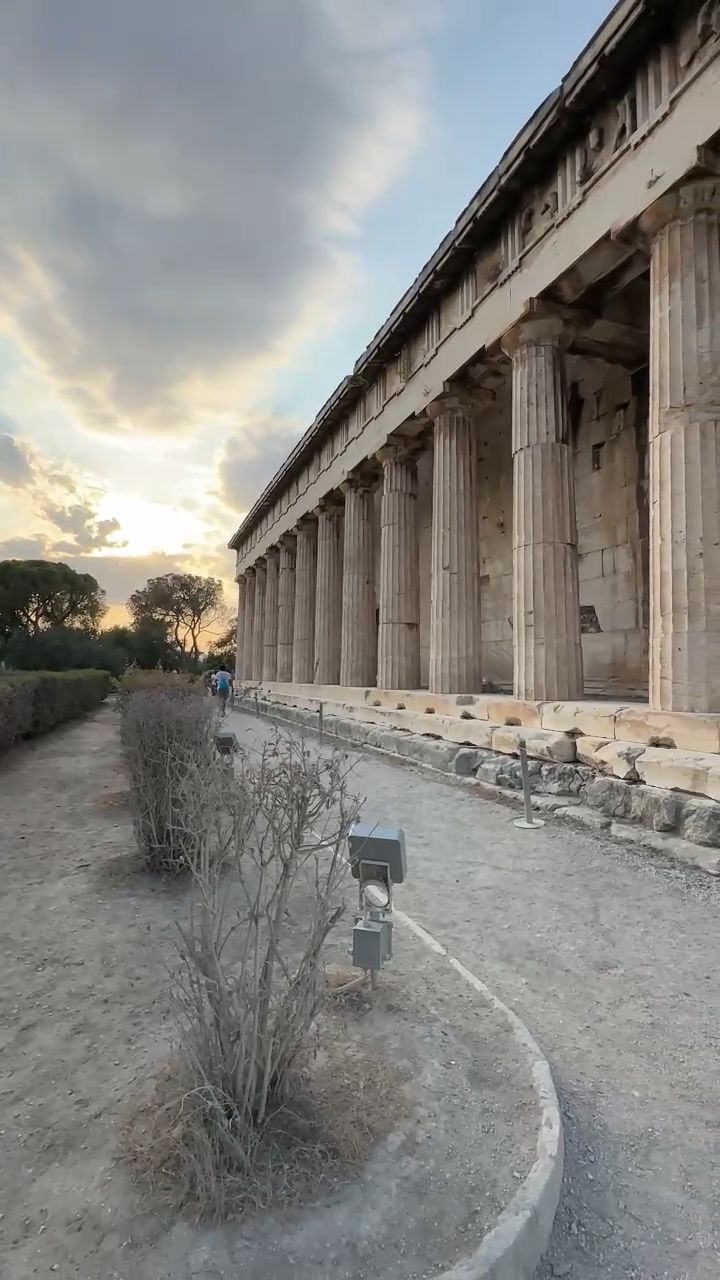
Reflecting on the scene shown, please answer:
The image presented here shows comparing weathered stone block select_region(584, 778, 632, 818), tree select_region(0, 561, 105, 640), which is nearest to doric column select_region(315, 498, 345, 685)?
weathered stone block select_region(584, 778, 632, 818)

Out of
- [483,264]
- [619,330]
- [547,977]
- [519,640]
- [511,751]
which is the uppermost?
[483,264]

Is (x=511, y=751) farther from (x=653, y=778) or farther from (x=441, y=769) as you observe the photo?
(x=653, y=778)

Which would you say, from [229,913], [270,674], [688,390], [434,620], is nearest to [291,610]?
[270,674]

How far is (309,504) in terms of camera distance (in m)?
21.5

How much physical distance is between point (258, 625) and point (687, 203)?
87.6ft

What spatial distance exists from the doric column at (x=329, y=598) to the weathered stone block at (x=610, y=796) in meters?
13.3

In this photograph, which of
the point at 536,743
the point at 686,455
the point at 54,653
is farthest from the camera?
the point at 54,653

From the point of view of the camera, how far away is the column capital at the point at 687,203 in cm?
699

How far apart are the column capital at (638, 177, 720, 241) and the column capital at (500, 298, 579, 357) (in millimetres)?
2142

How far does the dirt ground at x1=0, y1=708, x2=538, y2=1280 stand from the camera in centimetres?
180

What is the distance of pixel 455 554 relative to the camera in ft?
38.7

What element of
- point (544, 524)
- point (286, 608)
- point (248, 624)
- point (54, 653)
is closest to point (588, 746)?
point (544, 524)

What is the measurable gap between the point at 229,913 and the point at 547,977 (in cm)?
190

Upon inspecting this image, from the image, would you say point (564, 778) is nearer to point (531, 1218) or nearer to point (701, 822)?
point (701, 822)
